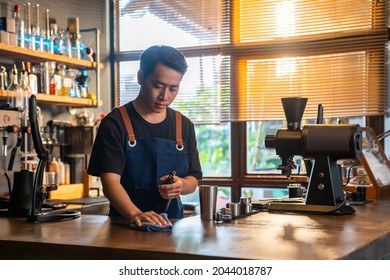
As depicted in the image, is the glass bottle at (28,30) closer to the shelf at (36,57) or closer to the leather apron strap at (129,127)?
the shelf at (36,57)

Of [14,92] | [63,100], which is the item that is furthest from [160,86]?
[63,100]

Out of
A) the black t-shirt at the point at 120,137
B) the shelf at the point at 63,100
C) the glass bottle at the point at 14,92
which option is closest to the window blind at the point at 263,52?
the shelf at the point at 63,100

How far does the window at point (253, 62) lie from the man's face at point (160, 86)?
2.49 metres

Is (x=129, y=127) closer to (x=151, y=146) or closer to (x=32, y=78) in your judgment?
(x=151, y=146)

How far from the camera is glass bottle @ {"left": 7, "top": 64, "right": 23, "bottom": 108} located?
3869 mm

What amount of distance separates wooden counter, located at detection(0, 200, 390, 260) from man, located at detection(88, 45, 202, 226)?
0.58 ft

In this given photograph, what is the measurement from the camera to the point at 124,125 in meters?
2.21

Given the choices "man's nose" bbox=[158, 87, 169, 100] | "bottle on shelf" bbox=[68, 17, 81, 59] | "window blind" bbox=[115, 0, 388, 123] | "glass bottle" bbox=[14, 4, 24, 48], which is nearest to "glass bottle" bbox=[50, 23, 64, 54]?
"bottle on shelf" bbox=[68, 17, 81, 59]

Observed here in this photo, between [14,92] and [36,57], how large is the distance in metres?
0.36

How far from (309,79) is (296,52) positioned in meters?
0.24

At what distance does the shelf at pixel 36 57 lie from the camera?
3.80m

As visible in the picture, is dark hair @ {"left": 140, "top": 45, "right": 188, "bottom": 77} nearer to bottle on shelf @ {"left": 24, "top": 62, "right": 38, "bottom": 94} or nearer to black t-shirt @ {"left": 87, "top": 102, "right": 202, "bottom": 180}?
black t-shirt @ {"left": 87, "top": 102, "right": 202, "bottom": 180}

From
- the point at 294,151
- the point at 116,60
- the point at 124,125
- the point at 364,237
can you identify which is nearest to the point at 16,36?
the point at 116,60
